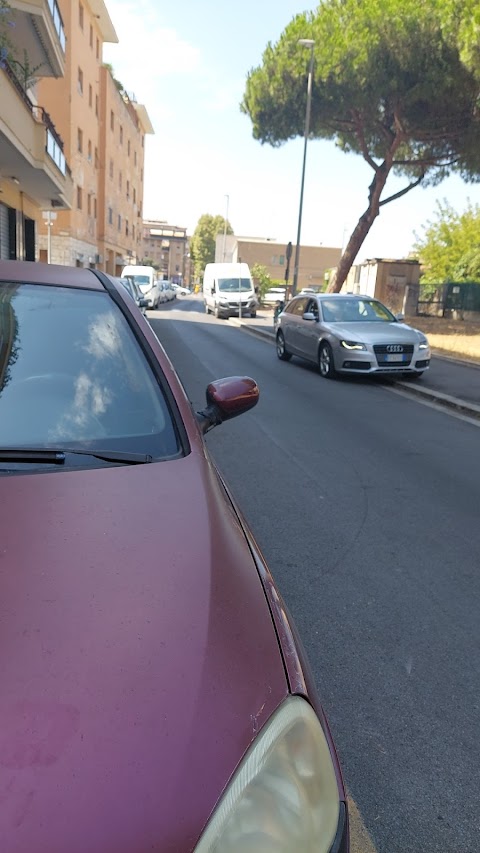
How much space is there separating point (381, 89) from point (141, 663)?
83.8ft

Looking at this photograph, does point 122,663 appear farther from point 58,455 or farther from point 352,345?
point 352,345

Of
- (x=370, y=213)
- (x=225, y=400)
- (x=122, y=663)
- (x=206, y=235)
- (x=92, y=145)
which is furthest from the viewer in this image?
(x=206, y=235)

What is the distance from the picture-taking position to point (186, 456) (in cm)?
→ 208

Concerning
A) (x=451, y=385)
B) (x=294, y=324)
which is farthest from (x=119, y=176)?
(x=451, y=385)

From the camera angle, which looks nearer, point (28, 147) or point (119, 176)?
point (28, 147)

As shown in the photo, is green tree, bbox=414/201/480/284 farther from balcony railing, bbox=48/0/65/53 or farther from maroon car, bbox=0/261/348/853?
maroon car, bbox=0/261/348/853

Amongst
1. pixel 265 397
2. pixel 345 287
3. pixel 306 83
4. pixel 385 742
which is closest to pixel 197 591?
pixel 385 742

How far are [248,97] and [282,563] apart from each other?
92.5 ft

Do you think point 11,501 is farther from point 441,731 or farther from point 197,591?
point 441,731

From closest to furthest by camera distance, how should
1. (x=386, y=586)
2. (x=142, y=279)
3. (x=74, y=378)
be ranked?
(x=74, y=378)
(x=386, y=586)
(x=142, y=279)

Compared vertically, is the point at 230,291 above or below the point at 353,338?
above

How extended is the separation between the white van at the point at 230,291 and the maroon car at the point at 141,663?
100ft

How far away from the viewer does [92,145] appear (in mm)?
38250

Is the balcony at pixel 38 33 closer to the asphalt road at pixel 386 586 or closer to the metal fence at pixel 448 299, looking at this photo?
the asphalt road at pixel 386 586
